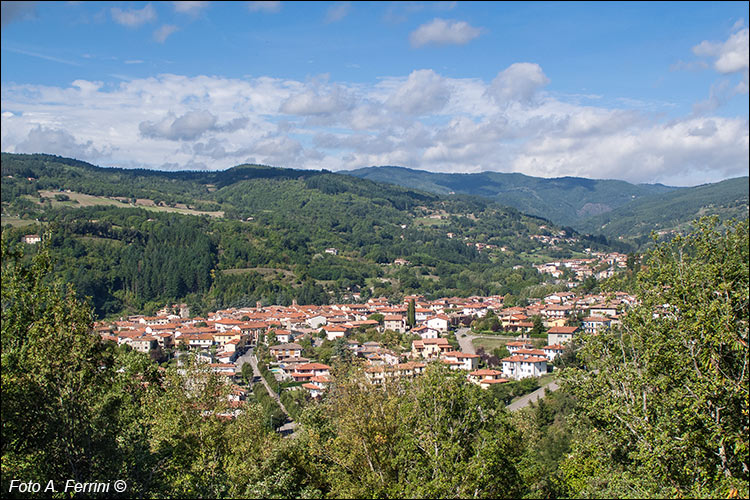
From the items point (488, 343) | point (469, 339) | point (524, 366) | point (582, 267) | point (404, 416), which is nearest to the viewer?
point (404, 416)

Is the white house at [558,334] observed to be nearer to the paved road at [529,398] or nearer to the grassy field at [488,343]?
the grassy field at [488,343]

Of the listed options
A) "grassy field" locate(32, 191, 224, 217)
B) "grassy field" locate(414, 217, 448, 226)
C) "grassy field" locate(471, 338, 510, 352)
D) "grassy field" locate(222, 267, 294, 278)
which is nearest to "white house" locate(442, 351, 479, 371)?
"grassy field" locate(471, 338, 510, 352)

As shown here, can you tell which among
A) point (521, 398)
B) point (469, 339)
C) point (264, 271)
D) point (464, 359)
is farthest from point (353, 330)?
point (264, 271)

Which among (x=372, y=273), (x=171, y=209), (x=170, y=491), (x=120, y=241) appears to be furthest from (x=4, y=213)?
(x=170, y=491)

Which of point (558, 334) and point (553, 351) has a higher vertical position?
point (558, 334)

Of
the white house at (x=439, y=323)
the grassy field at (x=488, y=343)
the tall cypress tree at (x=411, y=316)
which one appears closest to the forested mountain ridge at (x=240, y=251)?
the tall cypress tree at (x=411, y=316)

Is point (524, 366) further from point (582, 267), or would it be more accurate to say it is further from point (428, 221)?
point (428, 221)

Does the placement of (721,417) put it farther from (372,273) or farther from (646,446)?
(372,273)

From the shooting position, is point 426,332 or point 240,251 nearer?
point 426,332
